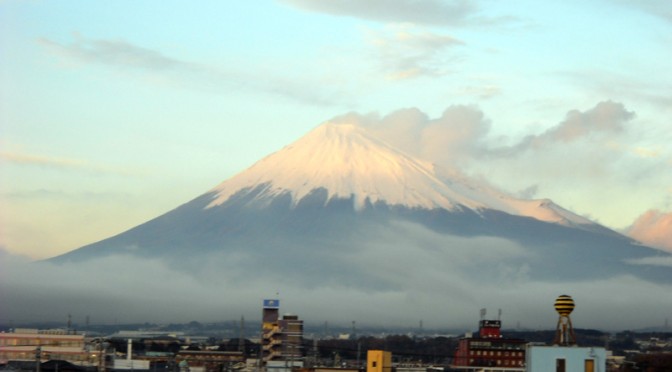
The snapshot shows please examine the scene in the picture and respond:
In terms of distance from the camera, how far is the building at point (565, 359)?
45.7 metres

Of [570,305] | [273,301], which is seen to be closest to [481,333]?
[273,301]

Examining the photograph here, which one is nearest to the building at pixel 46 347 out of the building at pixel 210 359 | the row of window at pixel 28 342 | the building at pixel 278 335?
the row of window at pixel 28 342

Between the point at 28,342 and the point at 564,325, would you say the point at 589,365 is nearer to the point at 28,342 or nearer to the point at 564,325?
the point at 564,325

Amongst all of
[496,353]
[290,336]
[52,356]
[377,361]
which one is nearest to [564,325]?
[377,361]

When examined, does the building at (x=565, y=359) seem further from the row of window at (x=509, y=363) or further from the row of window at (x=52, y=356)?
the row of window at (x=509, y=363)

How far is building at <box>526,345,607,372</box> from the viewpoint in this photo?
45.7 m

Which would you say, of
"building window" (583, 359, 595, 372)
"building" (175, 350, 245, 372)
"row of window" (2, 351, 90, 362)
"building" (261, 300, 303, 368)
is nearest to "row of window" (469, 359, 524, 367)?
"building" (261, 300, 303, 368)

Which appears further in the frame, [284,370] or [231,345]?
[231,345]

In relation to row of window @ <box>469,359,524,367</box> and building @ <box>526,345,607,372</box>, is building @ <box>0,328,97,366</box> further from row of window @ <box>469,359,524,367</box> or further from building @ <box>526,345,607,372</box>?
building @ <box>526,345,607,372</box>

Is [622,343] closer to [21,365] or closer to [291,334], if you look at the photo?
[291,334]

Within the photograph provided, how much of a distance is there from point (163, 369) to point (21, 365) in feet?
38.3

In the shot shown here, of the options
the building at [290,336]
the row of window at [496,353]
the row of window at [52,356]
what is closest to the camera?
the row of window at [52,356]

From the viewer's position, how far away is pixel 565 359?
1807 inches

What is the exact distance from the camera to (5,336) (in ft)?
436
